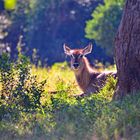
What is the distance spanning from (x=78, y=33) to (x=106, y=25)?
28.3 feet

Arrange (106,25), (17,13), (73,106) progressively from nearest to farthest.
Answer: (73,106) → (106,25) → (17,13)

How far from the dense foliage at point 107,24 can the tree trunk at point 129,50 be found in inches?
733

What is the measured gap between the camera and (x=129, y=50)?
1117 cm

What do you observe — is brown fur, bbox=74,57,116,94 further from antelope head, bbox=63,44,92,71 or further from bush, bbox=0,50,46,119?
bush, bbox=0,50,46,119

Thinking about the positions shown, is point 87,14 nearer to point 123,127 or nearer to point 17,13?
A: point 17,13

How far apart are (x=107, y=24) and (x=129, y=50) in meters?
19.5

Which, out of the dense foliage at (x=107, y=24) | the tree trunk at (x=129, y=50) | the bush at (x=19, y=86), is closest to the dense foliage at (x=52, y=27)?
the dense foliage at (x=107, y=24)

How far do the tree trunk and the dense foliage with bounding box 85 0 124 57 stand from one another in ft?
61.1

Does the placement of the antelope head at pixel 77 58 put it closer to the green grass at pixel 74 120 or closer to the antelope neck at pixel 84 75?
the antelope neck at pixel 84 75

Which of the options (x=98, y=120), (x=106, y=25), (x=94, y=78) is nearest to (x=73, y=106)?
(x=98, y=120)

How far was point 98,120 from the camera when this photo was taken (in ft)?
31.4

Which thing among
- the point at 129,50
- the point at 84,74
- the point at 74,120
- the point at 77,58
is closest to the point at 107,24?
the point at 77,58

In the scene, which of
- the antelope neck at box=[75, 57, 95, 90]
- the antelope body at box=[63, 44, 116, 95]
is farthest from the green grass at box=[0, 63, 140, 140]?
the antelope neck at box=[75, 57, 95, 90]

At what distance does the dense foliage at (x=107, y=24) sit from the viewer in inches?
1191
